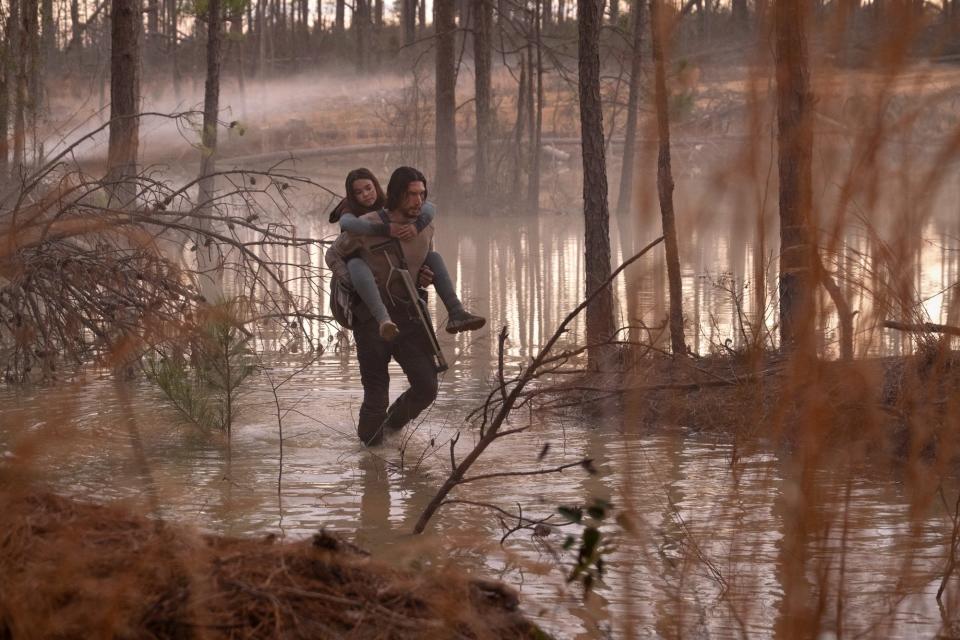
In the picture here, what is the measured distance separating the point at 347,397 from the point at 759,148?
319 inches

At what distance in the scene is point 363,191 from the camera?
766cm

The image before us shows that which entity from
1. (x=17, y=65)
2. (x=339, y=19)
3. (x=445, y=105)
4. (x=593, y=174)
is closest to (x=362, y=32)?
(x=339, y=19)

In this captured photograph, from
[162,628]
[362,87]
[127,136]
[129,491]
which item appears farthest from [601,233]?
[362,87]

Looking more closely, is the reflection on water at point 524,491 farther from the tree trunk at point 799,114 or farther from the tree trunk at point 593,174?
the tree trunk at point 593,174

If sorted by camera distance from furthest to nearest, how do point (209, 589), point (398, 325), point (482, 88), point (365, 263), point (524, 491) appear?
1. point (482, 88)
2. point (398, 325)
3. point (365, 263)
4. point (524, 491)
5. point (209, 589)

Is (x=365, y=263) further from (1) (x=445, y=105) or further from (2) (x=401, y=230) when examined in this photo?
(1) (x=445, y=105)

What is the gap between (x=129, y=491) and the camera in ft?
22.6

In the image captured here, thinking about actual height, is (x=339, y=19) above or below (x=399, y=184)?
above

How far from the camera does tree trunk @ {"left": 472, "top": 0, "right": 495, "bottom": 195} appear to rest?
30156 mm

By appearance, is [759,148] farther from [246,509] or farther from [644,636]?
[246,509]

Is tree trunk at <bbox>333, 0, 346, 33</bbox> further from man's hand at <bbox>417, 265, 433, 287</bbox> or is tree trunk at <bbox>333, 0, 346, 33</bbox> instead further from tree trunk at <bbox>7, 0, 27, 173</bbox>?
man's hand at <bbox>417, 265, 433, 287</bbox>

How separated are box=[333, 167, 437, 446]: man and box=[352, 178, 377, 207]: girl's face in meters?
0.13

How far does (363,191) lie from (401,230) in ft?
1.26

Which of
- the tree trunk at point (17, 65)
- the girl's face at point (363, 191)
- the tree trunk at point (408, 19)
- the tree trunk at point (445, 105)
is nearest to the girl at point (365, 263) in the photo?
the girl's face at point (363, 191)
